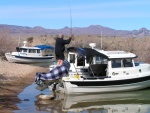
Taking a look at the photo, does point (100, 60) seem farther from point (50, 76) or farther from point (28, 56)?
point (28, 56)

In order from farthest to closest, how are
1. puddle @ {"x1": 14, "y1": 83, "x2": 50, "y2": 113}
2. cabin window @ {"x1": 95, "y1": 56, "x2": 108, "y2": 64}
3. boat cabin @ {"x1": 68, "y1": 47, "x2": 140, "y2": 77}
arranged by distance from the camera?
cabin window @ {"x1": 95, "y1": 56, "x2": 108, "y2": 64} < boat cabin @ {"x1": 68, "y1": 47, "x2": 140, "y2": 77} < puddle @ {"x1": 14, "y1": 83, "x2": 50, "y2": 113}

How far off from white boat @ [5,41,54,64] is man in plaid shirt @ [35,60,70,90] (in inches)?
853

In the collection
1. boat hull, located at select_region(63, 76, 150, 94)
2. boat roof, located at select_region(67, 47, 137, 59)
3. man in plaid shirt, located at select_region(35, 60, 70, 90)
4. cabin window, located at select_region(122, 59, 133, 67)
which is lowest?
boat hull, located at select_region(63, 76, 150, 94)

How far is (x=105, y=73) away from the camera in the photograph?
21.2m

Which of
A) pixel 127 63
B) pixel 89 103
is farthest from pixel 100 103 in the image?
pixel 127 63

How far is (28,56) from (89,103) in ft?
73.7

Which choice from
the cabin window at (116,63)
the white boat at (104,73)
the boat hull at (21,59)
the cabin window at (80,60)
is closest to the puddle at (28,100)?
the white boat at (104,73)

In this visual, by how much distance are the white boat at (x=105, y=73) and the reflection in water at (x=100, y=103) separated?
41 centimetres

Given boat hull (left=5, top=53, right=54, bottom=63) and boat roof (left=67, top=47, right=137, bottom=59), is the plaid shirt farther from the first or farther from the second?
boat hull (left=5, top=53, right=54, bottom=63)

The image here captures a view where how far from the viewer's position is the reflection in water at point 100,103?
16156mm

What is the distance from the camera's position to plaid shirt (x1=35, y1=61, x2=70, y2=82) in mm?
17703

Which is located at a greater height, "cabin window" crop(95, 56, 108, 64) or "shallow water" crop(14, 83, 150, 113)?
"cabin window" crop(95, 56, 108, 64)

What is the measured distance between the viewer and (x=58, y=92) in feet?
67.0

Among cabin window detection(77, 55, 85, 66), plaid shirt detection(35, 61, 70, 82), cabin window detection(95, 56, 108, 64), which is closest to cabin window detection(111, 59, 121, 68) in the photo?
cabin window detection(95, 56, 108, 64)
